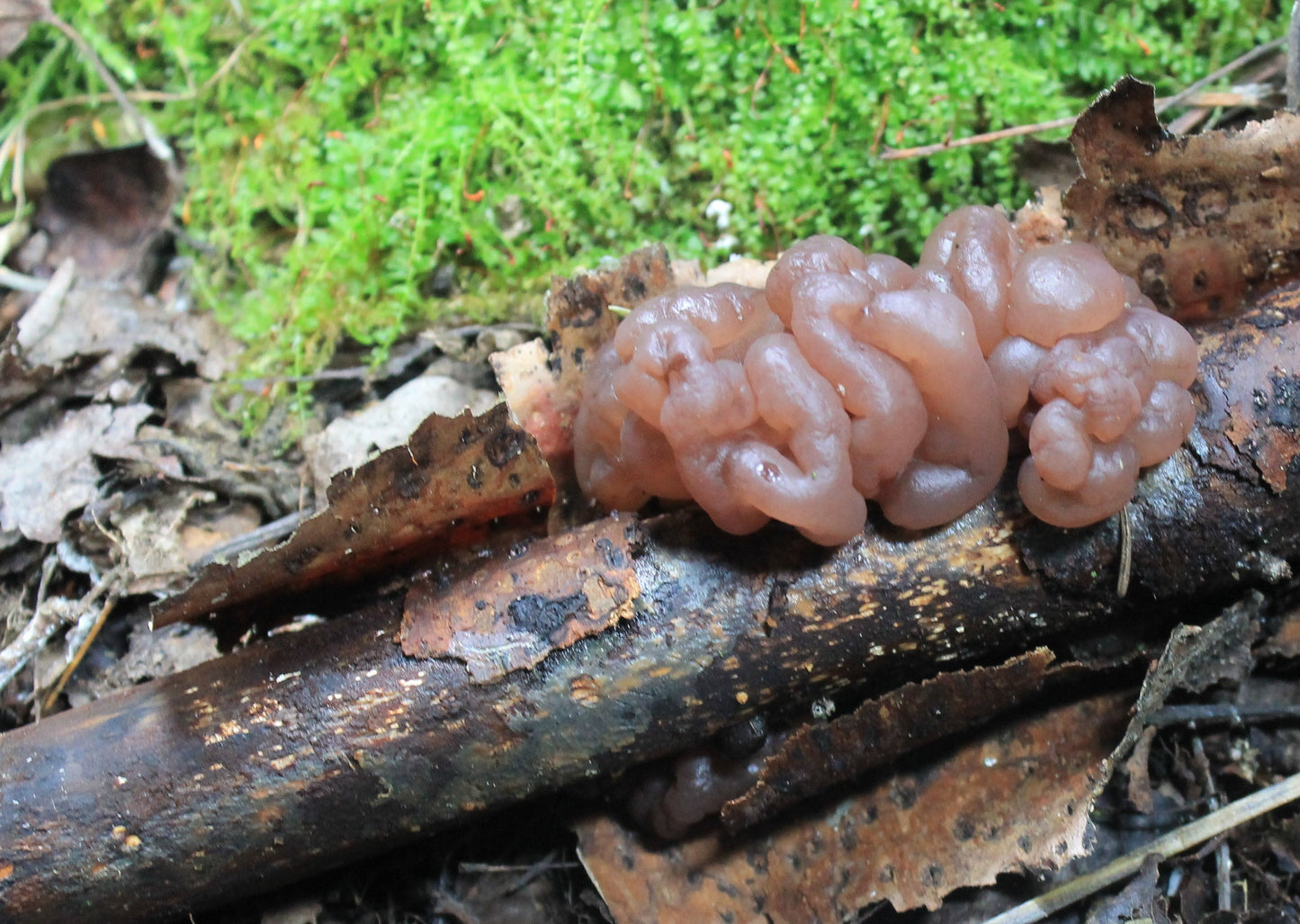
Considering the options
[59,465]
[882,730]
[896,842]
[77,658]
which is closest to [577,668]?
[882,730]

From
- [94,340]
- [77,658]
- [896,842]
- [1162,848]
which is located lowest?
[1162,848]

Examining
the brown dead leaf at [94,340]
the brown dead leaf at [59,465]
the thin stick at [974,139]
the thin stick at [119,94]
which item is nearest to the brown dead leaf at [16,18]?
the thin stick at [119,94]

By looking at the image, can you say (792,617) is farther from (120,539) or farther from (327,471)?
(120,539)

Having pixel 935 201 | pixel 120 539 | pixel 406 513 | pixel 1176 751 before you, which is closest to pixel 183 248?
pixel 120 539

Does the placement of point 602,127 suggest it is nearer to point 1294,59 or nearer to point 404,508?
point 404,508

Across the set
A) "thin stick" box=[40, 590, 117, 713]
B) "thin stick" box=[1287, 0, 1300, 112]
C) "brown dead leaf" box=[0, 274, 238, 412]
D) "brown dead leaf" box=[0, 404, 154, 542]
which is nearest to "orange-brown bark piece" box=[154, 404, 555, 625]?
"thin stick" box=[40, 590, 117, 713]
